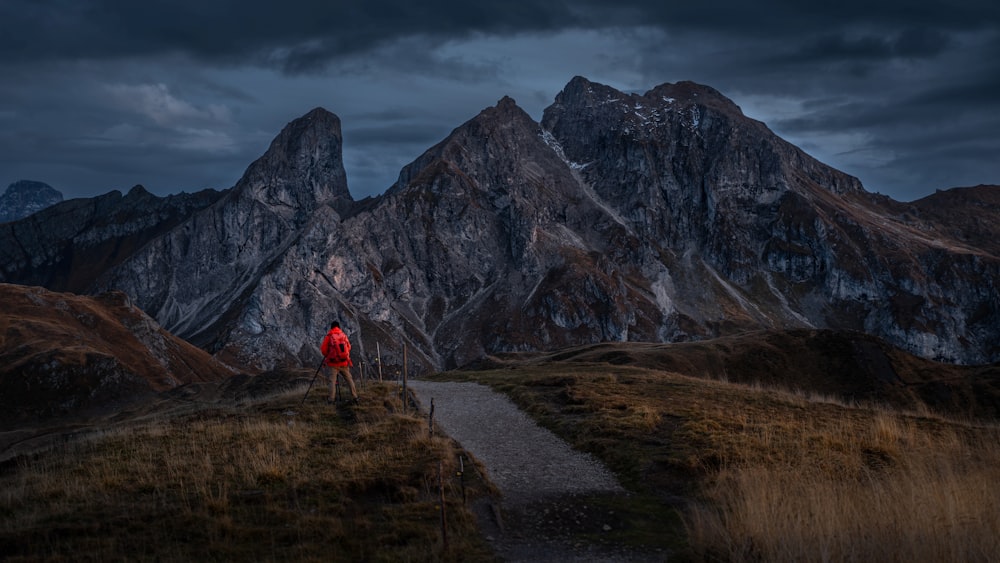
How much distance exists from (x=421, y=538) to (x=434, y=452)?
18.1 ft

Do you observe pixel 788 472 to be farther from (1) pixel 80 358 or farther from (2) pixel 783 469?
(1) pixel 80 358

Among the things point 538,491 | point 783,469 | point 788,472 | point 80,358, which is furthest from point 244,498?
point 80,358

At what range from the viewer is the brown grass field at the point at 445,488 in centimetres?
941

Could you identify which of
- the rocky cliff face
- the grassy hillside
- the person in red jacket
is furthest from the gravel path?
the rocky cliff face

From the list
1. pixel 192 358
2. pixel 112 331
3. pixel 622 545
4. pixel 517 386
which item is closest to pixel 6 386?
pixel 112 331

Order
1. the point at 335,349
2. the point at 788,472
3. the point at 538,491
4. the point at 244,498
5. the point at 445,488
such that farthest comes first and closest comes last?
the point at 335,349, the point at 538,491, the point at 445,488, the point at 788,472, the point at 244,498

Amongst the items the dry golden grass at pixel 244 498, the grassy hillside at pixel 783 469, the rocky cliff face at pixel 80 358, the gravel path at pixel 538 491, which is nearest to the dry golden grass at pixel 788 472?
the grassy hillside at pixel 783 469

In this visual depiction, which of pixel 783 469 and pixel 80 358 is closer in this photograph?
pixel 783 469

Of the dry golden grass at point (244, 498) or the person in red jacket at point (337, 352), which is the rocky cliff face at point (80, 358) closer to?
the person in red jacket at point (337, 352)

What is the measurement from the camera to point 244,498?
13195mm

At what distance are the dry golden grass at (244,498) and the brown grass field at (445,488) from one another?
0.05m

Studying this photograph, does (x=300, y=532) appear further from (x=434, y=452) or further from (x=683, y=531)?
(x=683, y=531)

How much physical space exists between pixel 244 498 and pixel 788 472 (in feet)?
39.5

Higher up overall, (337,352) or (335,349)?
(335,349)
